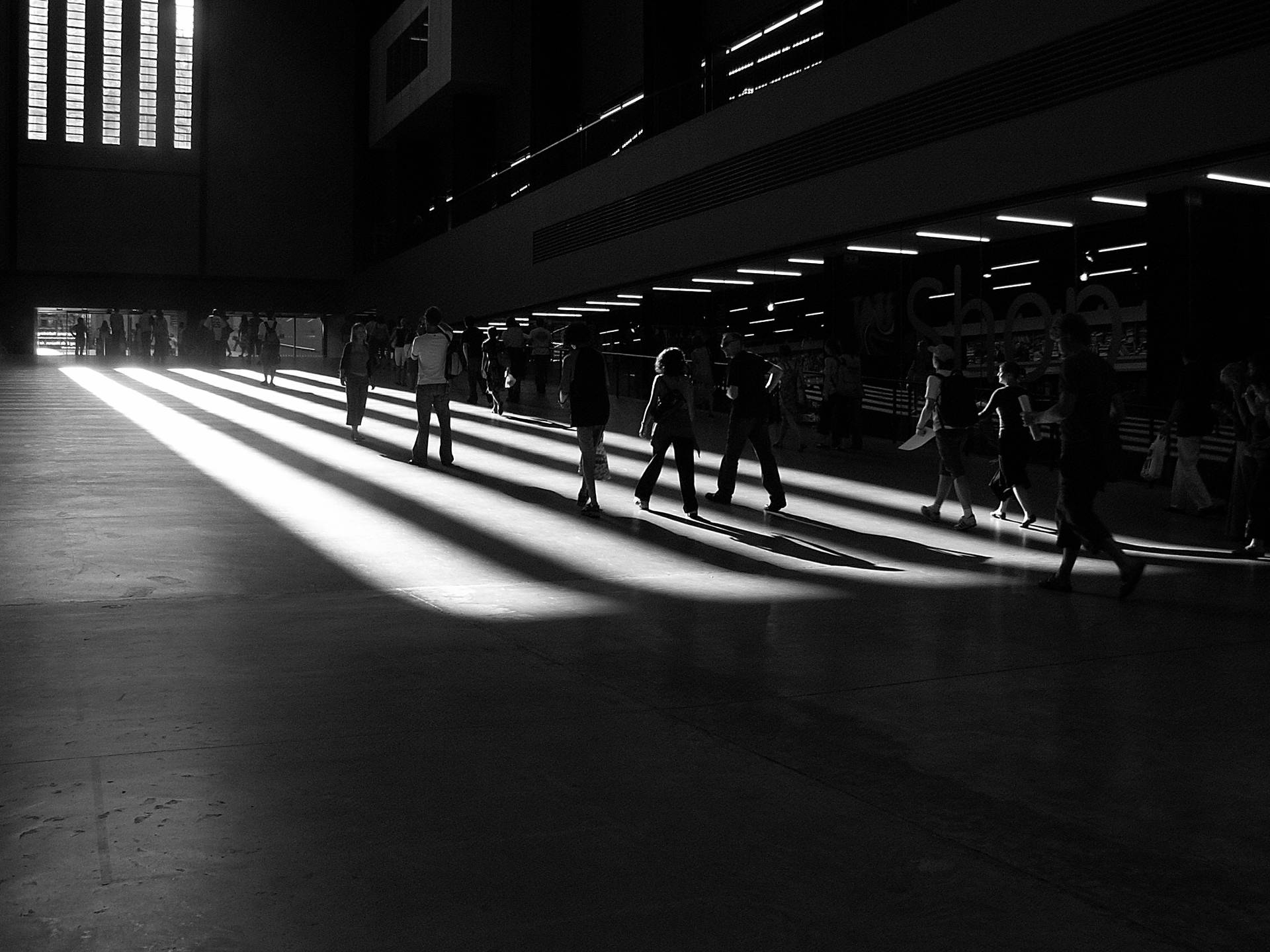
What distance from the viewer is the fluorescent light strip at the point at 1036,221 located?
54.7 feet

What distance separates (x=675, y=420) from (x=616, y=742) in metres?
7.52

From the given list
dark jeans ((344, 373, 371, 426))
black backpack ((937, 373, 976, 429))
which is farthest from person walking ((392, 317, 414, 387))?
black backpack ((937, 373, 976, 429))

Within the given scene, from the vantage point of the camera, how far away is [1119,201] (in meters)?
15.7

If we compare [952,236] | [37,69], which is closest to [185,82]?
[37,69]

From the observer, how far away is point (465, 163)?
40469mm

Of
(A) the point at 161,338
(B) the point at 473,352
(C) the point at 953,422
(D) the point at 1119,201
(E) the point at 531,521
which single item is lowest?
(E) the point at 531,521

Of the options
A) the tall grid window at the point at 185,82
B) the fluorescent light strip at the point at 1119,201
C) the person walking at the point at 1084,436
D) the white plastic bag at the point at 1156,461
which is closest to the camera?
the person walking at the point at 1084,436

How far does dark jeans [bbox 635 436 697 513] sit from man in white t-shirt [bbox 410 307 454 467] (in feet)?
13.3

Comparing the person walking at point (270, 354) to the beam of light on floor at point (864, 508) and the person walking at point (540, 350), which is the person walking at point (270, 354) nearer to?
the person walking at point (540, 350)

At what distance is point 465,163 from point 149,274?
49.5ft

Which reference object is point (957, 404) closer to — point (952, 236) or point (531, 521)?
point (531, 521)

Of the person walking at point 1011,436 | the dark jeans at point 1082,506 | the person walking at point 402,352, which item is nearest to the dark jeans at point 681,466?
the person walking at point 1011,436

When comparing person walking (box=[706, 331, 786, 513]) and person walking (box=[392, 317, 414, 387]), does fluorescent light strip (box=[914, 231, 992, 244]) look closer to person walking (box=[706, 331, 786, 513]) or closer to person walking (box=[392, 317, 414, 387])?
person walking (box=[706, 331, 786, 513])

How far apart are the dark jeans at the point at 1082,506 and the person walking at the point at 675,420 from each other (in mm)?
4383
